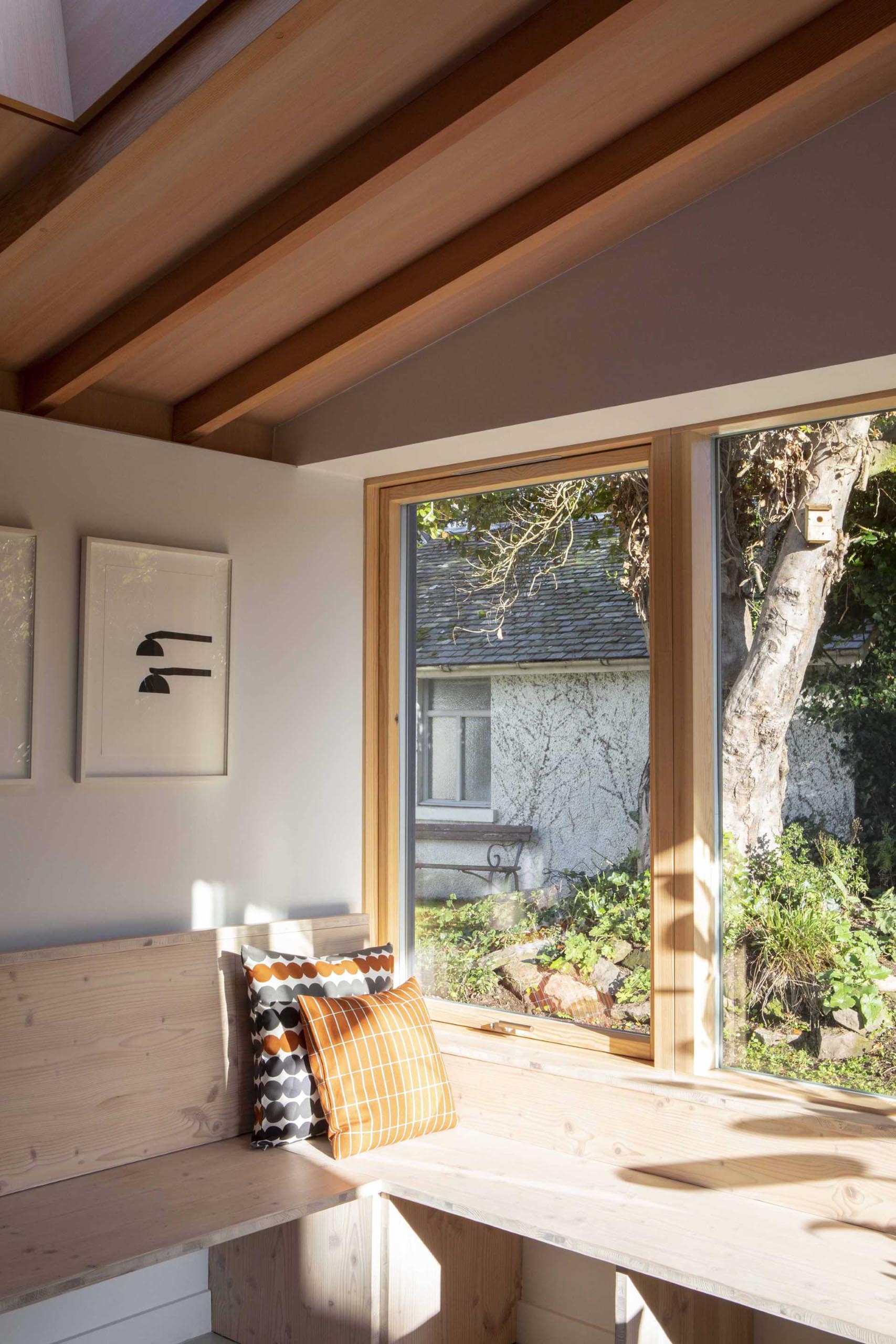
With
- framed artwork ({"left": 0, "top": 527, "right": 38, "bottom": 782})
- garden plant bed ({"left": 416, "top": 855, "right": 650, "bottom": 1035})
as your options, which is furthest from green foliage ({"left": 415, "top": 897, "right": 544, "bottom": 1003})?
framed artwork ({"left": 0, "top": 527, "right": 38, "bottom": 782})

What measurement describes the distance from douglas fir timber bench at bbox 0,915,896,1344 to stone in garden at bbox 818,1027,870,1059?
1.14 feet

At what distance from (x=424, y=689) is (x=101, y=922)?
1.15m

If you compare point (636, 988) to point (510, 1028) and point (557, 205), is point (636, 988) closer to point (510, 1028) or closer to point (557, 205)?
point (510, 1028)

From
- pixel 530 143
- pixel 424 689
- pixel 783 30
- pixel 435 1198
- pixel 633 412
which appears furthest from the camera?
pixel 424 689

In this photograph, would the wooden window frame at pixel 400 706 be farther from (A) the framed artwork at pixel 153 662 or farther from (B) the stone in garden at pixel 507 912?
(A) the framed artwork at pixel 153 662

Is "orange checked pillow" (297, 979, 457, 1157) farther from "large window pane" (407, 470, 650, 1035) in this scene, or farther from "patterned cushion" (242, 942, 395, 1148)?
"large window pane" (407, 470, 650, 1035)

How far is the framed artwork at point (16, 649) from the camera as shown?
2746mm

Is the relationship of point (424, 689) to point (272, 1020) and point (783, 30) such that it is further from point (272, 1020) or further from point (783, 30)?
point (783, 30)

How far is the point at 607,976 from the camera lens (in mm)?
3074

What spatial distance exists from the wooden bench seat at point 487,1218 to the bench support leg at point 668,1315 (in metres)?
0.10

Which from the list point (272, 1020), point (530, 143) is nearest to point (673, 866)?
point (272, 1020)

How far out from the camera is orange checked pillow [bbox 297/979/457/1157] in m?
2.84

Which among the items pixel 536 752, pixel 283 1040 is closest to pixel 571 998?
pixel 536 752

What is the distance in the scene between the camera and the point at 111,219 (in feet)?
7.52
